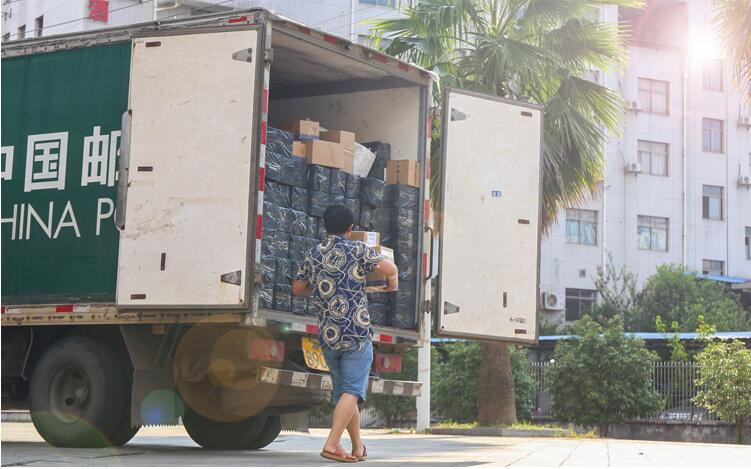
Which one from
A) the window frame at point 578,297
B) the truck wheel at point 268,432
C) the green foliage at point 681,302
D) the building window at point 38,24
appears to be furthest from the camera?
the window frame at point 578,297

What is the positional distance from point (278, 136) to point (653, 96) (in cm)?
3716

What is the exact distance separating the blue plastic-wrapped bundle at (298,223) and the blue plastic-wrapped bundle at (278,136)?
588 mm

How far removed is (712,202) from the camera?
45.9 metres

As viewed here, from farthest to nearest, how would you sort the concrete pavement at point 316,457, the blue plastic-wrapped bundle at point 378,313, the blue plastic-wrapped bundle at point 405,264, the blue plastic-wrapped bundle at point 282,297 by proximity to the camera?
the blue plastic-wrapped bundle at point 405,264
the blue plastic-wrapped bundle at point 378,313
the blue plastic-wrapped bundle at point 282,297
the concrete pavement at point 316,457

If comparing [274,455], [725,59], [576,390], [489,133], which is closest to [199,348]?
[274,455]

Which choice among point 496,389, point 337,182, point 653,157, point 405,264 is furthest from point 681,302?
point 337,182

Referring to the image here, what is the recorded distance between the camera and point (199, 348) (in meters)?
9.74

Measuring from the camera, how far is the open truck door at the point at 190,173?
8969 millimetres

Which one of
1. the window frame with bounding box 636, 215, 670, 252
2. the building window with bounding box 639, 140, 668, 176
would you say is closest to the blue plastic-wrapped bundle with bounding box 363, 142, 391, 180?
the window frame with bounding box 636, 215, 670, 252

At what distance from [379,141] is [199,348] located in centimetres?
280

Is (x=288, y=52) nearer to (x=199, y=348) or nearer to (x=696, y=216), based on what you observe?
(x=199, y=348)

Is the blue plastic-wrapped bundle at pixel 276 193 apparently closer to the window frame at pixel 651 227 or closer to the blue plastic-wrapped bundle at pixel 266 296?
the blue plastic-wrapped bundle at pixel 266 296

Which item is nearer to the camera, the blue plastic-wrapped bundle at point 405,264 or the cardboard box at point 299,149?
the cardboard box at point 299,149

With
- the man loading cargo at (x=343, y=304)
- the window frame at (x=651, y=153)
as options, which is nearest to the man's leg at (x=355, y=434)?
the man loading cargo at (x=343, y=304)
